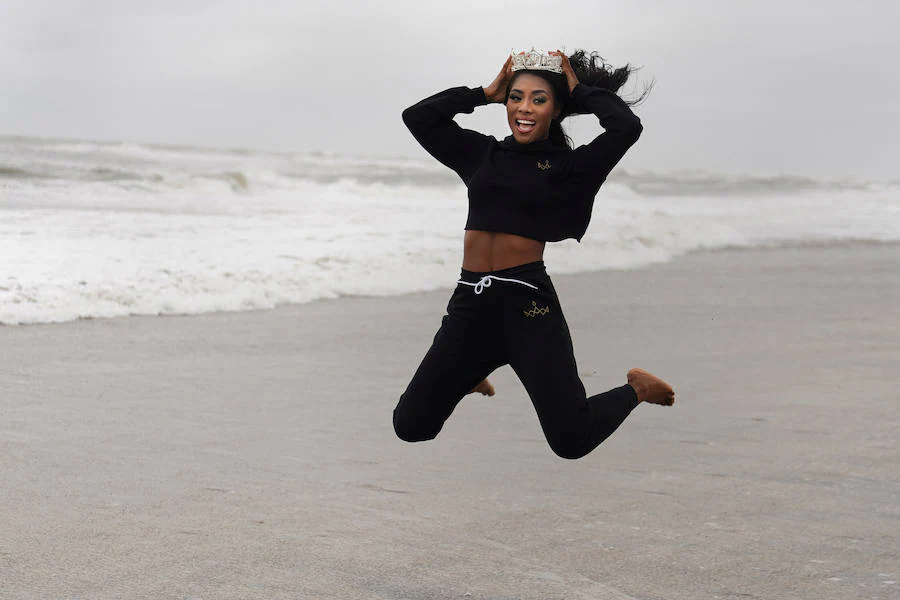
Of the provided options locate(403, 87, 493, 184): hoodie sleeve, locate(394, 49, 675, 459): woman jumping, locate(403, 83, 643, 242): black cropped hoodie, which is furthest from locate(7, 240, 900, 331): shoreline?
locate(403, 83, 643, 242): black cropped hoodie

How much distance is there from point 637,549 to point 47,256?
8.58m

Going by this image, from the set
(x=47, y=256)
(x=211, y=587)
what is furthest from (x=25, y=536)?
(x=47, y=256)

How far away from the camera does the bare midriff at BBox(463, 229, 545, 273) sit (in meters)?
3.98

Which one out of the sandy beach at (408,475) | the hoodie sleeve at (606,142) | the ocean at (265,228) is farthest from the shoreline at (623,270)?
the hoodie sleeve at (606,142)

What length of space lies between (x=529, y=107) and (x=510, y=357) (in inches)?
34.2

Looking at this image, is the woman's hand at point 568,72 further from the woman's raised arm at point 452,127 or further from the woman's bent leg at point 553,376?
the woman's bent leg at point 553,376

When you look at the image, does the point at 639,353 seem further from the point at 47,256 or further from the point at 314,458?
the point at 47,256

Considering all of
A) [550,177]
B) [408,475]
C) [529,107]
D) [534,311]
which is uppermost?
[529,107]

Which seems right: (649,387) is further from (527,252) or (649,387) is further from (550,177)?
(550,177)

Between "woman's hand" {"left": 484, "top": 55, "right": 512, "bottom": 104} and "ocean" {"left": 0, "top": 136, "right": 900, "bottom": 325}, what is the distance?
593 centimetres

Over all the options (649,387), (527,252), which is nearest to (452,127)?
(527,252)

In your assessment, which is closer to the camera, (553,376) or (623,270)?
(553,376)

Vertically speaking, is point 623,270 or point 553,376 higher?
point 623,270

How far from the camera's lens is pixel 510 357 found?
4.06m
